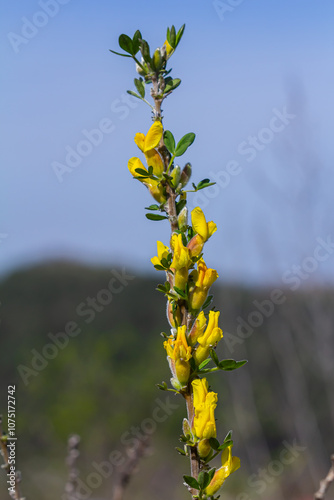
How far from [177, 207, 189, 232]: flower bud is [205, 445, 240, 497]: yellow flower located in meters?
0.44

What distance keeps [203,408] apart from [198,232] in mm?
338

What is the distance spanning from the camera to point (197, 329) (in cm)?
107

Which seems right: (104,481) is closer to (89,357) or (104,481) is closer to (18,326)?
(89,357)

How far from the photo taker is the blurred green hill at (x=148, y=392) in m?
9.66

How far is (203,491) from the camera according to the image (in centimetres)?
101

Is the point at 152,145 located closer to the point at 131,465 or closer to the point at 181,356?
the point at 181,356

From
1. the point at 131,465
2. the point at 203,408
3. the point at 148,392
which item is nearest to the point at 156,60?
the point at 203,408

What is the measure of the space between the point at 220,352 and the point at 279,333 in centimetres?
136

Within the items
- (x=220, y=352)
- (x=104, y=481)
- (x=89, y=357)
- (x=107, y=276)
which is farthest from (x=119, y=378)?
(x=107, y=276)

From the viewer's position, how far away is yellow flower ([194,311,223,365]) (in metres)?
1.07

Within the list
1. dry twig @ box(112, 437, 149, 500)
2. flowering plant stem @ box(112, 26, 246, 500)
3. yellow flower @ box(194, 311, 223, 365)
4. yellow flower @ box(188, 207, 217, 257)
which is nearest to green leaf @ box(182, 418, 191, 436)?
flowering plant stem @ box(112, 26, 246, 500)

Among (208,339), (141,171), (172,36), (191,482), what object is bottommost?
(191,482)

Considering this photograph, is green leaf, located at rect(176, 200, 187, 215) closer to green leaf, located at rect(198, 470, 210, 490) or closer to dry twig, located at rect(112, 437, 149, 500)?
green leaf, located at rect(198, 470, 210, 490)
